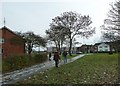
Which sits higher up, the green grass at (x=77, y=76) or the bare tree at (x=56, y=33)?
the bare tree at (x=56, y=33)

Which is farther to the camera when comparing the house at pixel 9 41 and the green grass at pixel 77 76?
the house at pixel 9 41

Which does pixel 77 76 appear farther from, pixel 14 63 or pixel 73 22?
pixel 73 22

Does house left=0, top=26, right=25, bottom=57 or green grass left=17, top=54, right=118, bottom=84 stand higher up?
house left=0, top=26, right=25, bottom=57

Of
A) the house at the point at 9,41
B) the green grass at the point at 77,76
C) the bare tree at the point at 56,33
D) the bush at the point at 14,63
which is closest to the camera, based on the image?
the green grass at the point at 77,76

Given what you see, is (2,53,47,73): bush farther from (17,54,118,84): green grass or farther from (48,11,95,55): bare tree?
(48,11,95,55): bare tree

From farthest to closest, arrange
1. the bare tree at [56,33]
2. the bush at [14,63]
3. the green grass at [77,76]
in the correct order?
1. the bare tree at [56,33]
2. the bush at [14,63]
3. the green grass at [77,76]

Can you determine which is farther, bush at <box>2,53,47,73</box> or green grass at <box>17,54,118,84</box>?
bush at <box>2,53,47,73</box>

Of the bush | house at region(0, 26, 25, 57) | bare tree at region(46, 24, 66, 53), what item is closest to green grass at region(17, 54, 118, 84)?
the bush

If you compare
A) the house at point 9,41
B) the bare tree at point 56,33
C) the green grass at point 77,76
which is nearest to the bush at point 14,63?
the green grass at point 77,76

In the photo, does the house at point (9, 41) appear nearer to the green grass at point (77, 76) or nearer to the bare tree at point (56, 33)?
the bare tree at point (56, 33)

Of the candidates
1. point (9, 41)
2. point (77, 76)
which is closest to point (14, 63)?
→ point (77, 76)

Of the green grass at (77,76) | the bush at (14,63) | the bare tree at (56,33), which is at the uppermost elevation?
the bare tree at (56,33)

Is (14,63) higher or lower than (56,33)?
lower

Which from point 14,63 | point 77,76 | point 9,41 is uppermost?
point 9,41
